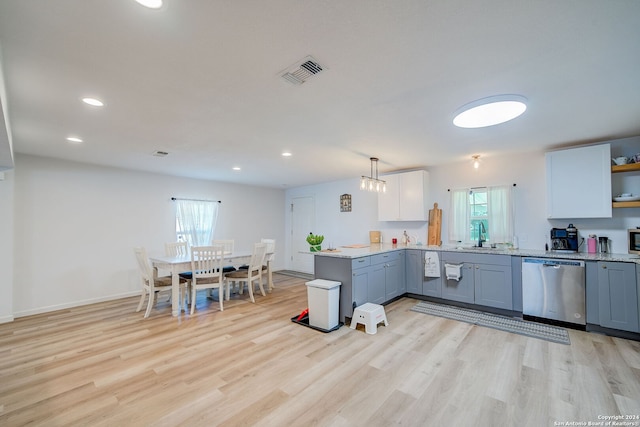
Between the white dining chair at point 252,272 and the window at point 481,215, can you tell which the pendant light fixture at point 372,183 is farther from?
the white dining chair at point 252,272

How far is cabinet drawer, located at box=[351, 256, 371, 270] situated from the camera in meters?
3.50

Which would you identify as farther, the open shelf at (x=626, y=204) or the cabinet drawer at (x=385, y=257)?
the cabinet drawer at (x=385, y=257)

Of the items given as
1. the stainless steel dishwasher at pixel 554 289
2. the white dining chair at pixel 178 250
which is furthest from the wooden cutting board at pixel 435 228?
the white dining chair at pixel 178 250

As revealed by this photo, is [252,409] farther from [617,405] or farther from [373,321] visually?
[617,405]

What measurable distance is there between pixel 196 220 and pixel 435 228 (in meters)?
4.90

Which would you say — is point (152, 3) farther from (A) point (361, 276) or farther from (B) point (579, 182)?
(B) point (579, 182)

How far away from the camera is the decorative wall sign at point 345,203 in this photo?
630 cm

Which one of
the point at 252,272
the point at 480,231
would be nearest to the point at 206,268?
the point at 252,272

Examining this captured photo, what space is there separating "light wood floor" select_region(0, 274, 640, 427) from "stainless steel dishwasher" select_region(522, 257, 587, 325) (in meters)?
0.28

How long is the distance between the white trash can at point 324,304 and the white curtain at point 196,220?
3.59 metres

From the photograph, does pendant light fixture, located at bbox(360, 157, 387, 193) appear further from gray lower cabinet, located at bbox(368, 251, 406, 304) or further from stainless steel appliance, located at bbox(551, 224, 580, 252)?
stainless steel appliance, located at bbox(551, 224, 580, 252)

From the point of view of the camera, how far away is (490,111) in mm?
→ 2529

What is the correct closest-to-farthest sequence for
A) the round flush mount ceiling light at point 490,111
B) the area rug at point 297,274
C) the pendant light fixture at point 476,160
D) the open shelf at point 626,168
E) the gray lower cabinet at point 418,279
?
1. the round flush mount ceiling light at point 490,111
2. the open shelf at point 626,168
3. the pendant light fixture at point 476,160
4. the gray lower cabinet at point 418,279
5. the area rug at point 297,274

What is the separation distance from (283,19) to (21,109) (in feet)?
8.86
